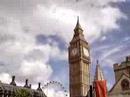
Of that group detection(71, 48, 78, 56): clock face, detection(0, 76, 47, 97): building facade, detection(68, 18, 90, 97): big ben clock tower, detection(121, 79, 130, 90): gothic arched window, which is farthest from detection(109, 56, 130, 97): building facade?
detection(71, 48, 78, 56): clock face

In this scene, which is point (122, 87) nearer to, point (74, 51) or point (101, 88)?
point (74, 51)

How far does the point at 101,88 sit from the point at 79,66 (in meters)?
83.5

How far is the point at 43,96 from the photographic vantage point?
88375 millimetres

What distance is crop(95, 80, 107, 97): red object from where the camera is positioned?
912cm

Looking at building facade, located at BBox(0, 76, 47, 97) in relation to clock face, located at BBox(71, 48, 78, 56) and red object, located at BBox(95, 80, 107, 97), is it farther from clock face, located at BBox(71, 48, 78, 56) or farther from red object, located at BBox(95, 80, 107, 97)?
red object, located at BBox(95, 80, 107, 97)

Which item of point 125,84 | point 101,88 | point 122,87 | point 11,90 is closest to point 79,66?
point 11,90

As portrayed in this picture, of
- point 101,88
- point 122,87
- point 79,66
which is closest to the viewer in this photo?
point 101,88

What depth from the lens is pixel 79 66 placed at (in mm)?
92438

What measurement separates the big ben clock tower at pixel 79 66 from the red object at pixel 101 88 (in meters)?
77.8

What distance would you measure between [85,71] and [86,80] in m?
3.28

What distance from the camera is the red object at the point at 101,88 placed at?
9.12m

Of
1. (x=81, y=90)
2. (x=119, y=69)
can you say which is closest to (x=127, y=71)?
(x=119, y=69)

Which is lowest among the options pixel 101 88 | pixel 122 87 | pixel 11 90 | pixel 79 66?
pixel 101 88

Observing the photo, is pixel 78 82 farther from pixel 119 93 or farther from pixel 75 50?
pixel 119 93
